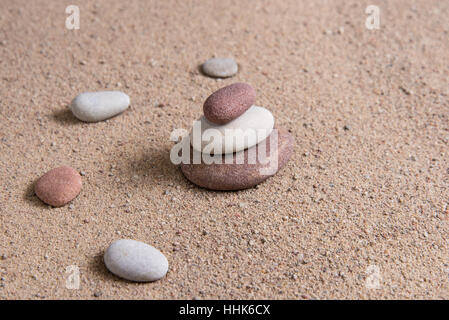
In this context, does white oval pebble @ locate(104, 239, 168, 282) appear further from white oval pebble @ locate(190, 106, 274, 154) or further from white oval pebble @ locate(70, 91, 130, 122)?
white oval pebble @ locate(70, 91, 130, 122)

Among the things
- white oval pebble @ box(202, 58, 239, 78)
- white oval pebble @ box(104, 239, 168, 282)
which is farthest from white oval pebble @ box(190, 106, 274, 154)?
white oval pebble @ box(202, 58, 239, 78)

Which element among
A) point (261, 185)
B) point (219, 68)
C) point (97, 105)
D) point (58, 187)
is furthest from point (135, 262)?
point (219, 68)

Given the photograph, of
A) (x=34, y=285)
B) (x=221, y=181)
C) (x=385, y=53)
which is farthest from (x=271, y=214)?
(x=385, y=53)

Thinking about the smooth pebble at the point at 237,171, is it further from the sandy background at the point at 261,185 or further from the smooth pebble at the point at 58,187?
the smooth pebble at the point at 58,187

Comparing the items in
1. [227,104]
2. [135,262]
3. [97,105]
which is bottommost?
[135,262]

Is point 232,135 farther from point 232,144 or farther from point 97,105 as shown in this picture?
point 97,105
